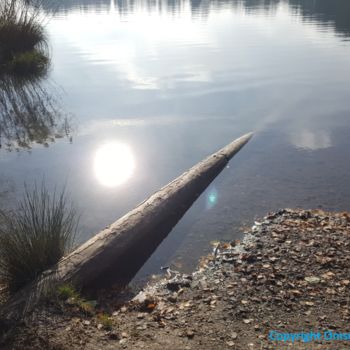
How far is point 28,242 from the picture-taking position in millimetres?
6566

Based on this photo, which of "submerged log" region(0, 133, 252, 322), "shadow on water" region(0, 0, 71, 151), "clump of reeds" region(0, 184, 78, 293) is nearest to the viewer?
"submerged log" region(0, 133, 252, 322)

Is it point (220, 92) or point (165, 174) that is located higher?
point (220, 92)

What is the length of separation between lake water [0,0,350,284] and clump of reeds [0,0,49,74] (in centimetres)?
181

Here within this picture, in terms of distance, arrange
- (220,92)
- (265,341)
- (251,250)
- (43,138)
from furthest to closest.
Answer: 1. (220,92)
2. (43,138)
3. (251,250)
4. (265,341)

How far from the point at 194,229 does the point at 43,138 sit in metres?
8.59

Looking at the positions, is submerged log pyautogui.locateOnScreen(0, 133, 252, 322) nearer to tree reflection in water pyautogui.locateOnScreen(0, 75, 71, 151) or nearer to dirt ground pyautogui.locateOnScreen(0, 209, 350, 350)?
dirt ground pyautogui.locateOnScreen(0, 209, 350, 350)

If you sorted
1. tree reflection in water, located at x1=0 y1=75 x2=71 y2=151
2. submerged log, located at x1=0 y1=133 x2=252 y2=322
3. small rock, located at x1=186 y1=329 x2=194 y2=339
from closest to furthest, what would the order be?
1. small rock, located at x1=186 y1=329 x2=194 y2=339
2. submerged log, located at x1=0 y1=133 x2=252 y2=322
3. tree reflection in water, located at x1=0 y1=75 x2=71 y2=151

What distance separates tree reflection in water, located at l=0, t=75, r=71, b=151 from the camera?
593 inches

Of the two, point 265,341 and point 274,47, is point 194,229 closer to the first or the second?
point 265,341

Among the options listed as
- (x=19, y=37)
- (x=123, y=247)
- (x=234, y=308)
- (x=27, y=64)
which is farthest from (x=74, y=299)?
(x=19, y=37)

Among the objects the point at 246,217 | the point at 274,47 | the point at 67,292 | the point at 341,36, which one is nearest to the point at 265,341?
the point at 67,292

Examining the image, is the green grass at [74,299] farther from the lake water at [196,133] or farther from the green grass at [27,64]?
the green grass at [27,64]

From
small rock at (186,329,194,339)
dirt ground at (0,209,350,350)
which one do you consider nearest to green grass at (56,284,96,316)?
dirt ground at (0,209,350,350)

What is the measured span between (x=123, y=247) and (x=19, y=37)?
71.6 feet
